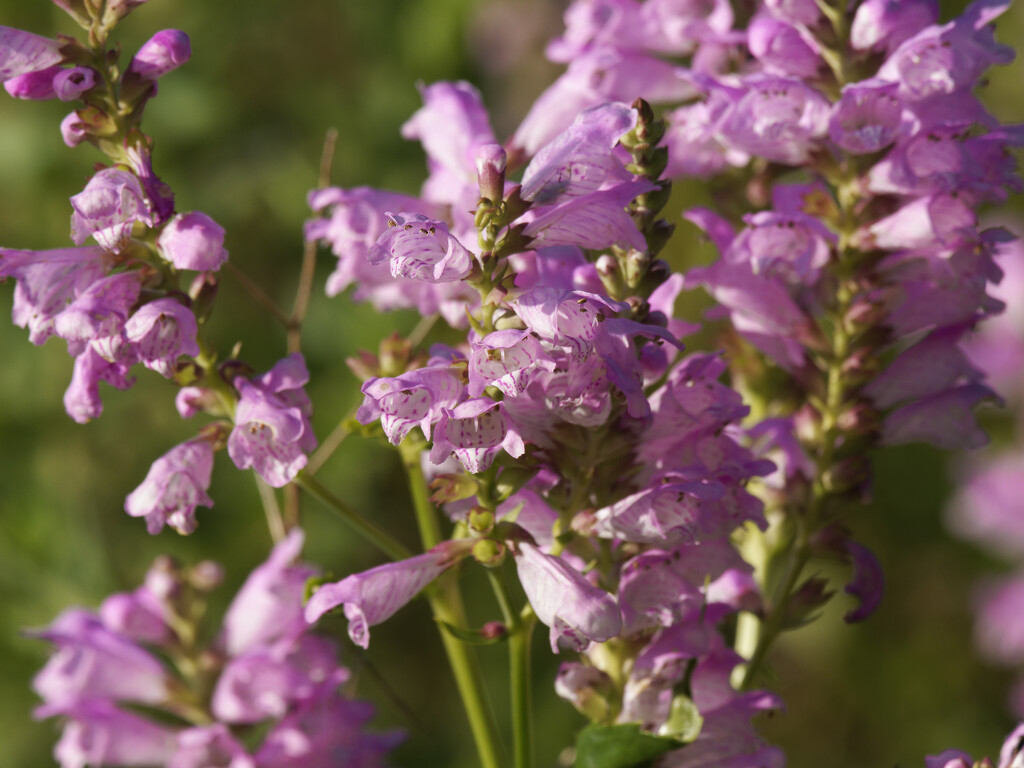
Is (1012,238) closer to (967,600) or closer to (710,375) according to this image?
(710,375)

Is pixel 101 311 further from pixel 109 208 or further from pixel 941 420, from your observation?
pixel 941 420

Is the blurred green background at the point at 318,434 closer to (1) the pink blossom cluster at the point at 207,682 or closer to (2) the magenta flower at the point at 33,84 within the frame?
(1) the pink blossom cluster at the point at 207,682

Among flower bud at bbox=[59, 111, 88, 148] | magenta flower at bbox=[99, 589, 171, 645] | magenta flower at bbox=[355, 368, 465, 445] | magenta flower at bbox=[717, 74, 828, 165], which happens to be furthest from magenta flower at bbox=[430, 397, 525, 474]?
magenta flower at bbox=[99, 589, 171, 645]

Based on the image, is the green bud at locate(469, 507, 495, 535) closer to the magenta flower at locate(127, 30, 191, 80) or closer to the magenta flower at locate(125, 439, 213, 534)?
the magenta flower at locate(125, 439, 213, 534)

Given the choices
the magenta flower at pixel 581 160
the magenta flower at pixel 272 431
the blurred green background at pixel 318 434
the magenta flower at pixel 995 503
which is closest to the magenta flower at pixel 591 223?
the magenta flower at pixel 581 160

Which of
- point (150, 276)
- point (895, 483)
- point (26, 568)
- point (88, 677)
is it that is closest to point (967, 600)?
point (895, 483)

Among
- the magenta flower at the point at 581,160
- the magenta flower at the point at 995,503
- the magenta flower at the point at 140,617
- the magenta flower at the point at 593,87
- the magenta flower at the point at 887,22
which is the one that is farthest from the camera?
the magenta flower at the point at 995,503
